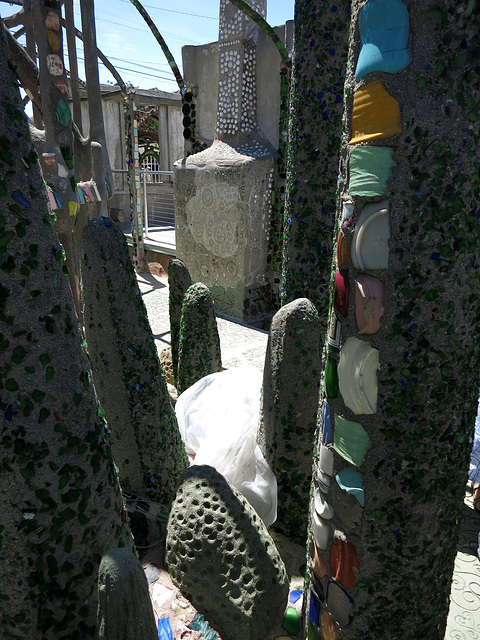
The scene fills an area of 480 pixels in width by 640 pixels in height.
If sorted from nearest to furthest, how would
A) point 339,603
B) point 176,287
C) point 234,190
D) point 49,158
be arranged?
1. point 339,603
2. point 49,158
3. point 176,287
4. point 234,190

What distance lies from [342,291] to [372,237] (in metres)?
0.15

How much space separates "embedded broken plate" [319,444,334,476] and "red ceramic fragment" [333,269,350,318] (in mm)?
355

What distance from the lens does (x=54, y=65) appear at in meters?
2.92

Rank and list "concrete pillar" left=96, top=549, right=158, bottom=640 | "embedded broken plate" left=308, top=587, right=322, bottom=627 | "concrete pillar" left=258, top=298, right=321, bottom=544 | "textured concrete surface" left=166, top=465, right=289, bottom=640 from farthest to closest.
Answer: "concrete pillar" left=258, top=298, right=321, bottom=544 < "textured concrete surface" left=166, top=465, right=289, bottom=640 < "embedded broken plate" left=308, top=587, right=322, bottom=627 < "concrete pillar" left=96, top=549, right=158, bottom=640

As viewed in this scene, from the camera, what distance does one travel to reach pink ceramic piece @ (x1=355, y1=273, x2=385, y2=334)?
0.95m

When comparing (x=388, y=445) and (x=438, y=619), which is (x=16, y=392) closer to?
(x=388, y=445)

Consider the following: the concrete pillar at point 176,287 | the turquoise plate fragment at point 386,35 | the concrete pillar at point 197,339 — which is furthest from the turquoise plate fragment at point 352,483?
the concrete pillar at point 176,287

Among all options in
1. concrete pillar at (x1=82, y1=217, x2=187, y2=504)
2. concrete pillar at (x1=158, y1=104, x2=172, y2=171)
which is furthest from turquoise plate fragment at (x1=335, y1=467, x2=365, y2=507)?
concrete pillar at (x1=158, y1=104, x2=172, y2=171)

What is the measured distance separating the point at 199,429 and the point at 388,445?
1.95m

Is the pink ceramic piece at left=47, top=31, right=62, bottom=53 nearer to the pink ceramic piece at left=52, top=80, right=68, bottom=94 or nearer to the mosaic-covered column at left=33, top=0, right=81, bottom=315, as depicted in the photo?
the mosaic-covered column at left=33, top=0, right=81, bottom=315

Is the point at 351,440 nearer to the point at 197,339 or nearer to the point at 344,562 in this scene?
the point at 344,562

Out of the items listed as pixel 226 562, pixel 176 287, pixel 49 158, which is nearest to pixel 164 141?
pixel 176 287

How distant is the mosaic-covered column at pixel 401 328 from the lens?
841 millimetres

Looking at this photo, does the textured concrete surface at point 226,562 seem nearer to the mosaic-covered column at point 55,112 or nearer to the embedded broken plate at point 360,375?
the embedded broken plate at point 360,375
